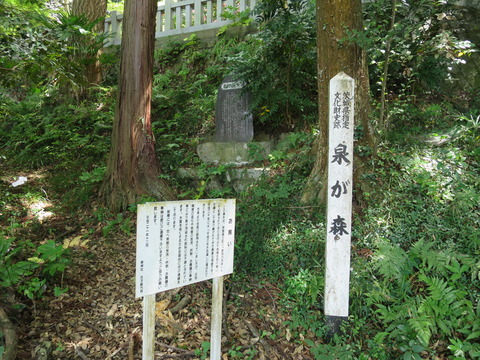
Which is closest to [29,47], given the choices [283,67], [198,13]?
[283,67]

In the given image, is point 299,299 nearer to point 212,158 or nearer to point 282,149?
point 282,149

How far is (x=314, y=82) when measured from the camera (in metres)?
5.74

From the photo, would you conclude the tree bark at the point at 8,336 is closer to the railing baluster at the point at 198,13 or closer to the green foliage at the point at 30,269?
the green foliage at the point at 30,269

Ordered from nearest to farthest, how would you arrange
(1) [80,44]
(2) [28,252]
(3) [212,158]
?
(2) [28,252]
(3) [212,158]
(1) [80,44]

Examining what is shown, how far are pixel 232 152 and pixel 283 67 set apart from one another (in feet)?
5.91

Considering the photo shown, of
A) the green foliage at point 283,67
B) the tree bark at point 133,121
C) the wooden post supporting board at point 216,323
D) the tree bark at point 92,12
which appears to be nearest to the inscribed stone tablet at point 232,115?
the green foliage at point 283,67

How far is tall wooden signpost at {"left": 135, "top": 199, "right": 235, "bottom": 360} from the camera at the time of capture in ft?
6.69

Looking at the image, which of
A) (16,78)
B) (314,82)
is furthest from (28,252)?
(314,82)

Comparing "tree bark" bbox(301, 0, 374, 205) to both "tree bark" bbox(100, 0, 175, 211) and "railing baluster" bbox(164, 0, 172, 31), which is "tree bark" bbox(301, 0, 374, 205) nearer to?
"tree bark" bbox(100, 0, 175, 211)

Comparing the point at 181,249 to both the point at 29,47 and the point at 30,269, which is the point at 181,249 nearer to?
the point at 30,269

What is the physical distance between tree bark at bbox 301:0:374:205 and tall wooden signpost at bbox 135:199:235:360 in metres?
1.93

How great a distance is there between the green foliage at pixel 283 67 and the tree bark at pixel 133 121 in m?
1.69

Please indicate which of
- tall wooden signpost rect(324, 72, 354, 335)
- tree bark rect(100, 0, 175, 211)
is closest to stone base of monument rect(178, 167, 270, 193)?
tree bark rect(100, 0, 175, 211)

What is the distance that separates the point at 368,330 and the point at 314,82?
14.3ft
